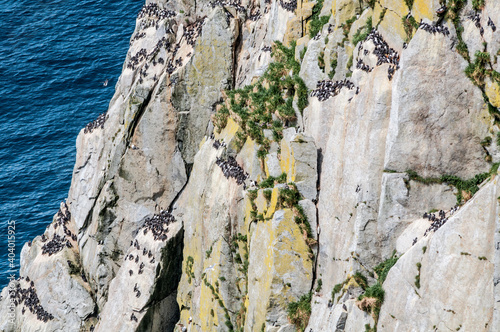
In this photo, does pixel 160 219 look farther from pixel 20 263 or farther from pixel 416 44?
pixel 416 44

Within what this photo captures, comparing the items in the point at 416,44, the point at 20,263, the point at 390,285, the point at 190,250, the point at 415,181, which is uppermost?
the point at 416,44

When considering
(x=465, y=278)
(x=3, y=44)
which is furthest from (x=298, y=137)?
(x=3, y=44)

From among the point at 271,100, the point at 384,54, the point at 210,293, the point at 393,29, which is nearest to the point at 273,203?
the point at 271,100

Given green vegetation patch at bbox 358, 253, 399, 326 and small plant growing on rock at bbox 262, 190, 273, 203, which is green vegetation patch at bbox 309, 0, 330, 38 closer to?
small plant growing on rock at bbox 262, 190, 273, 203

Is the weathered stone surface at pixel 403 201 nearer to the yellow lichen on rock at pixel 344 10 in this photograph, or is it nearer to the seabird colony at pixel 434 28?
the seabird colony at pixel 434 28

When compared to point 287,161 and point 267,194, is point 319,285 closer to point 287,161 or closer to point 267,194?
point 267,194
